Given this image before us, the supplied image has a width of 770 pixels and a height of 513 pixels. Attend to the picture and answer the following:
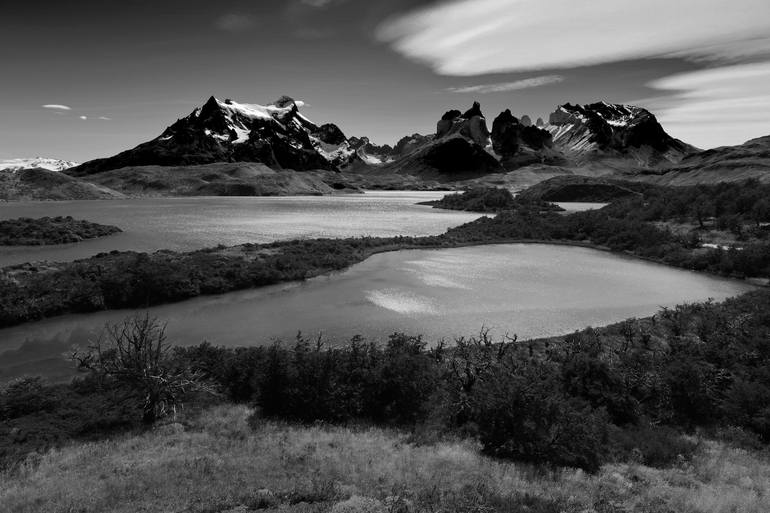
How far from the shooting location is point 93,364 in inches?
1013

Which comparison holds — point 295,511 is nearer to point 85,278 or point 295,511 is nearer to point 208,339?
point 208,339

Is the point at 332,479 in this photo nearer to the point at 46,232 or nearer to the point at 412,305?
the point at 412,305

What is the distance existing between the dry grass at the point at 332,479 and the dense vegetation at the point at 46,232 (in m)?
65.3

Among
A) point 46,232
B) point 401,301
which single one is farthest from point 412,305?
point 46,232

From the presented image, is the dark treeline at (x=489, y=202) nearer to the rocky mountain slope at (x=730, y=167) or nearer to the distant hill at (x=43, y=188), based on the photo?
the rocky mountain slope at (x=730, y=167)

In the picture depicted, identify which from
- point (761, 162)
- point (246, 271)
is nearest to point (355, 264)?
point (246, 271)

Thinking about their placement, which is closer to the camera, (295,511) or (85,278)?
(295,511)

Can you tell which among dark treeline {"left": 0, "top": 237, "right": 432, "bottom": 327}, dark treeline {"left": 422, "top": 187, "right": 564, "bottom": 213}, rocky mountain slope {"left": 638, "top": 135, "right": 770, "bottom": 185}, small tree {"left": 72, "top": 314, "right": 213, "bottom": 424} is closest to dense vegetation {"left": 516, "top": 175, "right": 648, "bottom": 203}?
rocky mountain slope {"left": 638, "top": 135, "right": 770, "bottom": 185}

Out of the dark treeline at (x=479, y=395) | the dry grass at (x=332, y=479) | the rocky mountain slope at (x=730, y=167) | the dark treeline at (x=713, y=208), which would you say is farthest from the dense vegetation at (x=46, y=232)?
the rocky mountain slope at (x=730, y=167)

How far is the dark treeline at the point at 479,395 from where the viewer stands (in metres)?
19.3

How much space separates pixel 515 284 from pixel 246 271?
1087 inches

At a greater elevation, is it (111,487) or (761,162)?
(761,162)

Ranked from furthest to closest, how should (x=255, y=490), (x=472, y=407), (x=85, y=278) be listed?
(x=85, y=278)
(x=472, y=407)
(x=255, y=490)

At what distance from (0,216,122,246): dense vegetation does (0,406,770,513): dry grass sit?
6532cm
